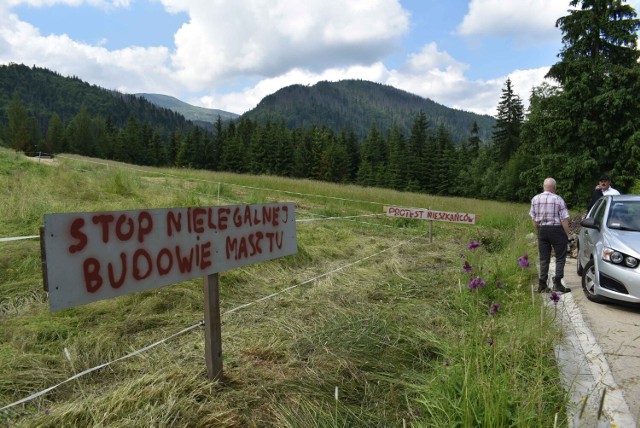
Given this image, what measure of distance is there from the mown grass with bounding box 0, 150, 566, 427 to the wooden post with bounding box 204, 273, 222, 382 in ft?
0.36

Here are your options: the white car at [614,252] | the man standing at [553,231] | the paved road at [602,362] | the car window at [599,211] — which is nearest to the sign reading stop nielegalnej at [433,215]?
the car window at [599,211]

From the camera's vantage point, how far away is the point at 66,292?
205 centimetres

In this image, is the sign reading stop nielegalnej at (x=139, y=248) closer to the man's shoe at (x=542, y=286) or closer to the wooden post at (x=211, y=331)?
the wooden post at (x=211, y=331)

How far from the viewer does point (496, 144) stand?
5591cm

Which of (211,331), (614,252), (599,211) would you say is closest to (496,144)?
(599,211)

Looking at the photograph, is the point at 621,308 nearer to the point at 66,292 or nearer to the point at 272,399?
the point at 272,399

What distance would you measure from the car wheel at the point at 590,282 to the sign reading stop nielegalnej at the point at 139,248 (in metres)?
4.83

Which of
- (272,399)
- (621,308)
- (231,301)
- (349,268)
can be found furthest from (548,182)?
(272,399)

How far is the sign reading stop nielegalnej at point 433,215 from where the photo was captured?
9367 mm

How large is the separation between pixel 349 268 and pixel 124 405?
15.2 ft

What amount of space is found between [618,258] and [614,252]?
3.5 inches

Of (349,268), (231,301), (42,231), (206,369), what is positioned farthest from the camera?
(349,268)

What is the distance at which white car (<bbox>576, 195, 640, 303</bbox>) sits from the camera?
4949 millimetres

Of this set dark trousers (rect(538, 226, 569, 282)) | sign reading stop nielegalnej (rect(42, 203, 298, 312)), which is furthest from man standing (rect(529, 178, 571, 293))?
sign reading stop nielegalnej (rect(42, 203, 298, 312))
